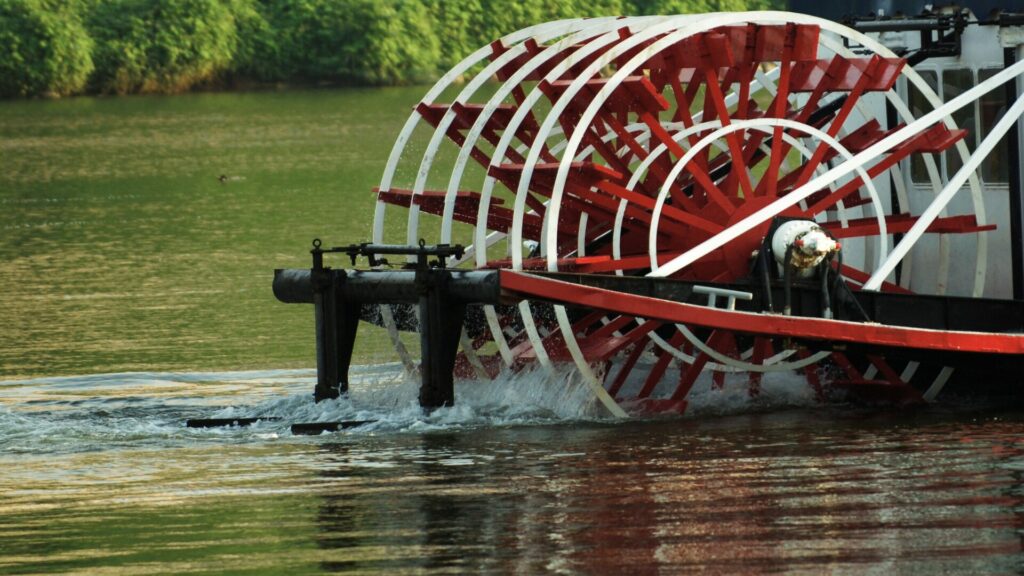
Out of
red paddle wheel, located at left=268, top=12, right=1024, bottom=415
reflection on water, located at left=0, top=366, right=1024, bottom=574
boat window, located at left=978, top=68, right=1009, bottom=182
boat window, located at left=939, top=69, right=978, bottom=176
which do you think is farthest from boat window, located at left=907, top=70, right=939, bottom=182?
reflection on water, located at left=0, top=366, right=1024, bottom=574

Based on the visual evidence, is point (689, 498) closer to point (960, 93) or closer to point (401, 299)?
point (401, 299)

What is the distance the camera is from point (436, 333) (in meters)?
12.1

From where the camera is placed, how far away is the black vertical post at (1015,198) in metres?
12.8

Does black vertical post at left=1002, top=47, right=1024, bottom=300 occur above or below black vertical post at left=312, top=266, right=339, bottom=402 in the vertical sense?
above

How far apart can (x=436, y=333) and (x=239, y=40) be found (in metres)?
53.1

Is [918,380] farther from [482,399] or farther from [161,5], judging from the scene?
[161,5]

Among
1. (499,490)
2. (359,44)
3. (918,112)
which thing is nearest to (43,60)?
(359,44)

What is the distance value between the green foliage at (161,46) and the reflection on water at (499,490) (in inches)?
1963

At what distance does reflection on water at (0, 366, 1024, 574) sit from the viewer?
30.4 feet

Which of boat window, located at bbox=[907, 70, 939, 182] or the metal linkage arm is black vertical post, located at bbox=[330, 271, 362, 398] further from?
boat window, located at bbox=[907, 70, 939, 182]

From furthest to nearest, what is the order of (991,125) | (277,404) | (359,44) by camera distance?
(359,44), (991,125), (277,404)

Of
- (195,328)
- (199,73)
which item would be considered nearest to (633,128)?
(195,328)

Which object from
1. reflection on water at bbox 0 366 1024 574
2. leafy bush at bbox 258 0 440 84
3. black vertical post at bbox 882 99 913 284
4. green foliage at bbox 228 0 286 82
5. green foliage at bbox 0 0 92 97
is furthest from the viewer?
leafy bush at bbox 258 0 440 84

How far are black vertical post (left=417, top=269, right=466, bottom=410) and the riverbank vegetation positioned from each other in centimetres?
4939
